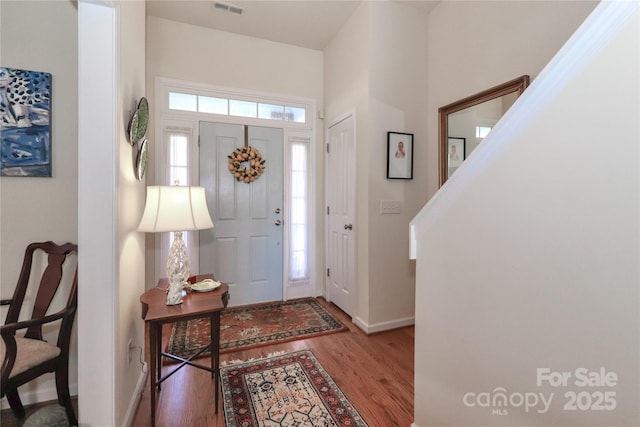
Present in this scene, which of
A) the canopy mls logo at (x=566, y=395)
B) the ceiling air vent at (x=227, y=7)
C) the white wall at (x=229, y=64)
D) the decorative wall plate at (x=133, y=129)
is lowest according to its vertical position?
the canopy mls logo at (x=566, y=395)

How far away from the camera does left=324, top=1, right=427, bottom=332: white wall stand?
2.69 meters

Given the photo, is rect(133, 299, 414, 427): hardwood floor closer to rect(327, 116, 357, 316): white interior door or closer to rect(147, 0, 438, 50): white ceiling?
rect(327, 116, 357, 316): white interior door

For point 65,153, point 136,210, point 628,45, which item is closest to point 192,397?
point 136,210

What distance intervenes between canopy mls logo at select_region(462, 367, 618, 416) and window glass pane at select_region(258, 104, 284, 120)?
3.15 metres

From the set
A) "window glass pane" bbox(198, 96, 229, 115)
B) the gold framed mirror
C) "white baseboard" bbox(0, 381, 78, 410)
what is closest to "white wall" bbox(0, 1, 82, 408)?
"white baseboard" bbox(0, 381, 78, 410)

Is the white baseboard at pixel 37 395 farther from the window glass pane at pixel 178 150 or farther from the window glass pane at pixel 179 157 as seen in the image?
the window glass pane at pixel 178 150

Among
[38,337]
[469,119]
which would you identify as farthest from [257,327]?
[469,119]

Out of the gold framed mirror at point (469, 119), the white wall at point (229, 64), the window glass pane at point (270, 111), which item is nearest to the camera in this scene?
the gold framed mirror at point (469, 119)

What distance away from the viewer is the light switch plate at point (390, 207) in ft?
9.05

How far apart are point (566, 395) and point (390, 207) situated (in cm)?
200

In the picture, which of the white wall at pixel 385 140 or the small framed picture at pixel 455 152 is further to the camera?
the white wall at pixel 385 140

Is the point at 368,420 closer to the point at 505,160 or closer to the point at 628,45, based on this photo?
the point at 505,160

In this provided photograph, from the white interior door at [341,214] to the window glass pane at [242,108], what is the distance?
0.93 metres

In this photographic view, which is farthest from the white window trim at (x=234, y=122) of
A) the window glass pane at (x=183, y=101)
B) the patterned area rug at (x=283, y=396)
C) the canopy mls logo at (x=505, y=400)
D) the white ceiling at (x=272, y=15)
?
the canopy mls logo at (x=505, y=400)
